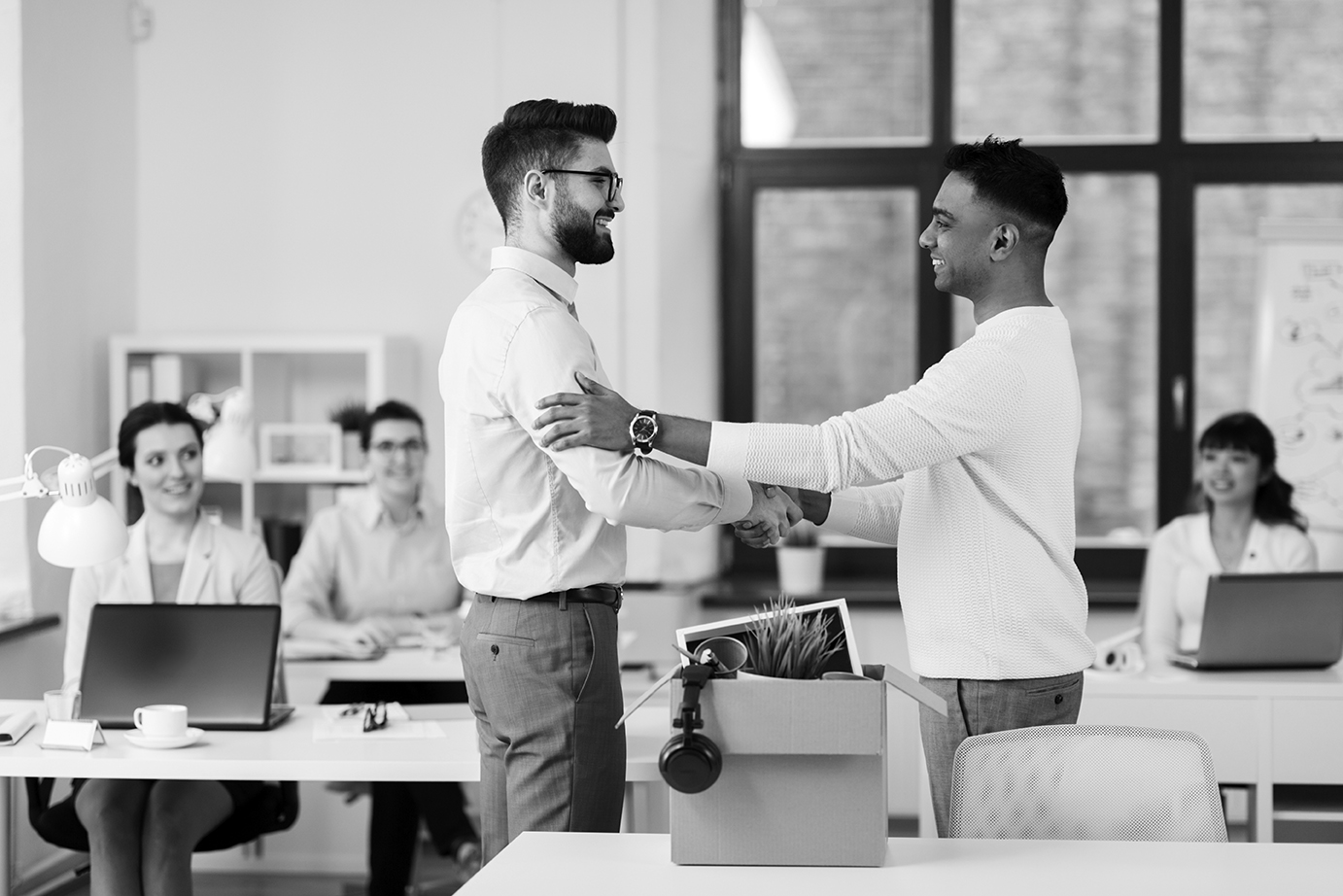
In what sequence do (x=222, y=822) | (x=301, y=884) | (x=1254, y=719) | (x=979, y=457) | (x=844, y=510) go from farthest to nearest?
1. (x=301, y=884)
2. (x=1254, y=719)
3. (x=222, y=822)
4. (x=844, y=510)
5. (x=979, y=457)

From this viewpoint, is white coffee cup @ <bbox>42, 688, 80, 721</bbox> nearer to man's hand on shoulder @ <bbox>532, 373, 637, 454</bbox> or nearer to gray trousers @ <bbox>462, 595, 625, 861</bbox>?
gray trousers @ <bbox>462, 595, 625, 861</bbox>

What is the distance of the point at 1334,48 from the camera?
17.7ft

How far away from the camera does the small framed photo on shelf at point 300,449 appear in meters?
4.96

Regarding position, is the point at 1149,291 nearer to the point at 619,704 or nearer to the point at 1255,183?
the point at 1255,183

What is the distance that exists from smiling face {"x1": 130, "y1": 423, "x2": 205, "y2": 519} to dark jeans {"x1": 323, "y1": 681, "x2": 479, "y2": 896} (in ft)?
2.47

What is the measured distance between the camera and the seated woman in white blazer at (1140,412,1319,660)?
4137 millimetres

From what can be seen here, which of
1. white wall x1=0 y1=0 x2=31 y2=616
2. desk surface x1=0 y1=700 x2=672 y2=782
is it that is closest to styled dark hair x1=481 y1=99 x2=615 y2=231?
desk surface x1=0 y1=700 x2=672 y2=782

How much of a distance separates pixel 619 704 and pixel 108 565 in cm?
172

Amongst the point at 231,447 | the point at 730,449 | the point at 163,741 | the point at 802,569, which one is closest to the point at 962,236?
the point at 730,449

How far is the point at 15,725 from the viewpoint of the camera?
2889mm

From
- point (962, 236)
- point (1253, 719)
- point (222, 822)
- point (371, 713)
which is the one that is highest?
point (962, 236)

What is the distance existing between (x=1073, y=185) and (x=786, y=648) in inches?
162

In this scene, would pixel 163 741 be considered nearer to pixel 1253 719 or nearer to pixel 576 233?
pixel 576 233

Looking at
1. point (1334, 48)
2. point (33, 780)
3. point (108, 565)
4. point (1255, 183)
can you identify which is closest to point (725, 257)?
point (1255, 183)
